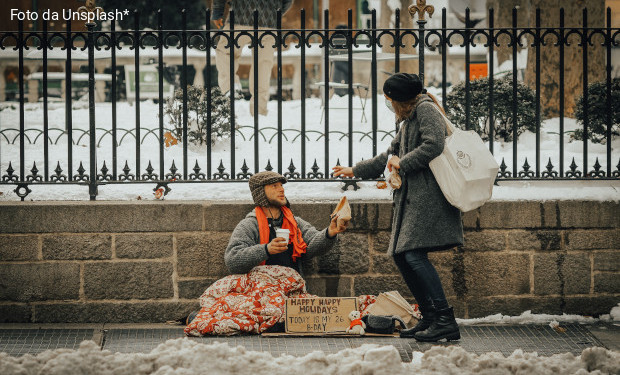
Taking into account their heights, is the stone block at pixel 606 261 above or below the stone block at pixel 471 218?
below

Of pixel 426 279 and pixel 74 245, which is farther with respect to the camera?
pixel 74 245

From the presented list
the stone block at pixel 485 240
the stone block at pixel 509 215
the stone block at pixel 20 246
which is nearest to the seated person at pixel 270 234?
the stone block at pixel 485 240

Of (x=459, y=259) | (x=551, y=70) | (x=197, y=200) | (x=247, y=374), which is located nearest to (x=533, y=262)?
(x=459, y=259)

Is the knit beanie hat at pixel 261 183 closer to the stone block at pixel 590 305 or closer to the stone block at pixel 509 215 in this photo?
the stone block at pixel 509 215

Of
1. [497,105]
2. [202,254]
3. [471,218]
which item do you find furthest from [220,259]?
[497,105]

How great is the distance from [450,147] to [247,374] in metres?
2.32

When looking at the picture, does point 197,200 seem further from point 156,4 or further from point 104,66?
point 156,4

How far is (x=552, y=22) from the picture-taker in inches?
555

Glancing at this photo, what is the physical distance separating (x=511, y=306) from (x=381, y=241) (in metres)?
1.17

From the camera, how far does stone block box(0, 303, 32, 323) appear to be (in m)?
7.42

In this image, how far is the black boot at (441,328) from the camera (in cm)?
669

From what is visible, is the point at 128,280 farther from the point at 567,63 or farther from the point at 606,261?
the point at 567,63

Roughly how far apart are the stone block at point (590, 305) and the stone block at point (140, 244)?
3.21 meters

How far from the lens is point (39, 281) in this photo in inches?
292
